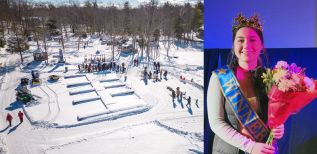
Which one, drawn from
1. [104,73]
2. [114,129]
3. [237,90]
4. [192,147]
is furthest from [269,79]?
[104,73]

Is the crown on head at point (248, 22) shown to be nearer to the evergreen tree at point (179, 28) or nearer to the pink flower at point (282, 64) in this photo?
the pink flower at point (282, 64)

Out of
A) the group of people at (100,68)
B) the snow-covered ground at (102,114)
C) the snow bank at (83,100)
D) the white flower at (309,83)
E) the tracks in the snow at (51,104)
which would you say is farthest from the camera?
the group of people at (100,68)

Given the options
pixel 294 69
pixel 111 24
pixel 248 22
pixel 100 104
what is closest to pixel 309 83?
pixel 294 69

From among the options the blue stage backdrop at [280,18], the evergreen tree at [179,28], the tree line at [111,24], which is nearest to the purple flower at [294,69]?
the blue stage backdrop at [280,18]

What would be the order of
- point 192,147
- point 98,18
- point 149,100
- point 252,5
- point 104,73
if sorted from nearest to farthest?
point 252,5 < point 192,147 < point 149,100 < point 104,73 < point 98,18

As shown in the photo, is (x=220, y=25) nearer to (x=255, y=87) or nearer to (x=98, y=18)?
→ (x=255, y=87)

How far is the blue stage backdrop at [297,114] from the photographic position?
2.58 meters

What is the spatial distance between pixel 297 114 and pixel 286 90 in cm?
27

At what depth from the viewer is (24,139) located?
12.7 meters

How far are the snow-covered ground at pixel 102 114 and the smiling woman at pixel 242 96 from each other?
8105mm

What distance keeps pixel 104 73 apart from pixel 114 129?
438 inches

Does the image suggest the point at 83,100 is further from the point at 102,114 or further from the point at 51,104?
the point at 102,114

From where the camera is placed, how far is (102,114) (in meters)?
15.4

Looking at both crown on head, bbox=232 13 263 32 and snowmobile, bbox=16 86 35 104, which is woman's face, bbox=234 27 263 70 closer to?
crown on head, bbox=232 13 263 32
